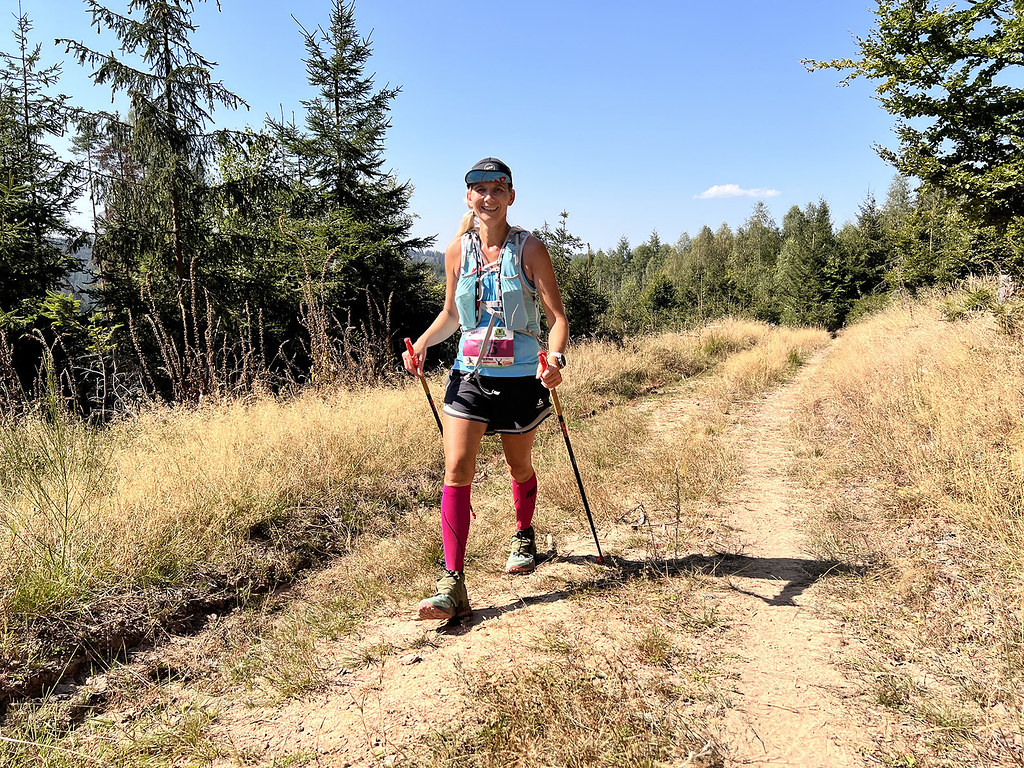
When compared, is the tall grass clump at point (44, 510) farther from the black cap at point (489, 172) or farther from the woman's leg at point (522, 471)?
the black cap at point (489, 172)

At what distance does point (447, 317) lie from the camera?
312 centimetres

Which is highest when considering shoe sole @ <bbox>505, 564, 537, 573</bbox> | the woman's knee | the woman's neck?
the woman's neck

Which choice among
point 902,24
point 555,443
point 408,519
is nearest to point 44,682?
point 408,519

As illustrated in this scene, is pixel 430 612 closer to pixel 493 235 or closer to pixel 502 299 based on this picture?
pixel 502 299

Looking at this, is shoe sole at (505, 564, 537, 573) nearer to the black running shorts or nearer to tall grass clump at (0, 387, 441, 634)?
the black running shorts

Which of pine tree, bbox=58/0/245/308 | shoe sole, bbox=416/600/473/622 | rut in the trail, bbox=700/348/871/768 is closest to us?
rut in the trail, bbox=700/348/871/768

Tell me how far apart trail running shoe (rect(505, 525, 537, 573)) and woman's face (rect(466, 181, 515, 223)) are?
186cm

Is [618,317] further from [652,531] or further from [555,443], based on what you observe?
[652,531]

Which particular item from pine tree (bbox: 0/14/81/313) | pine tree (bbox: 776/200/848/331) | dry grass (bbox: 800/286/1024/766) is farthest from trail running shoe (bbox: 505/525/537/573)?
pine tree (bbox: 776/200/848/331)

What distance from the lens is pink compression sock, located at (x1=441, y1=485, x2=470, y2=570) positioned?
2715 mm

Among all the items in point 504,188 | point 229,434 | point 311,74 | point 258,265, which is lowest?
point 229,434

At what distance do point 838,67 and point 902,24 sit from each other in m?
0.86

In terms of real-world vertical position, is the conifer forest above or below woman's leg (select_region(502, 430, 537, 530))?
above

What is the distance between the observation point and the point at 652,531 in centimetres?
353
